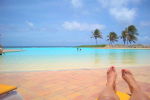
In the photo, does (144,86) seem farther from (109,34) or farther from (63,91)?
(109,34)

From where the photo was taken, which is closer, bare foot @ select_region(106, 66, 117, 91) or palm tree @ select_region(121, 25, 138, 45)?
bare foot @ select_region(106, 66, 117, 91)

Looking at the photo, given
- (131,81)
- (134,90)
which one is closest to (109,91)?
(134,90)

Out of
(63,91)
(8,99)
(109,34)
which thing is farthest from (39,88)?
(109,34)

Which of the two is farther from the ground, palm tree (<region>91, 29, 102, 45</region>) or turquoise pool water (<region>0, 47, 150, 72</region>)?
palm tree (<region>91, 29, 102, 45</region>)

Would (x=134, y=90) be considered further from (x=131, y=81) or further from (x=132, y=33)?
(x=132, y=33)

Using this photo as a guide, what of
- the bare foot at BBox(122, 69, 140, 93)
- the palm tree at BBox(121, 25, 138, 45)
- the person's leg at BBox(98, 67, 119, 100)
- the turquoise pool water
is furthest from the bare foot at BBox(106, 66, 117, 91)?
the palm tree at BBox(121, 25, 138, 45)

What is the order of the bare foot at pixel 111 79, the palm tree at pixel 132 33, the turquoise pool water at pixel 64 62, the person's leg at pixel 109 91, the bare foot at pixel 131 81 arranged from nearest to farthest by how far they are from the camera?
1. the person's leg at pixel 109 91
2. the bare foot at pixel 131 81
3. the bare foot at pixel 111 79
4. the turquoise pool water at pixel 64 62
5. the palm tree at pixel 132 33

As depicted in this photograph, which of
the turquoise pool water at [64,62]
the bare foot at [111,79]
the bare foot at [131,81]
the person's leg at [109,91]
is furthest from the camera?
the turquoise pool water at [64,62]

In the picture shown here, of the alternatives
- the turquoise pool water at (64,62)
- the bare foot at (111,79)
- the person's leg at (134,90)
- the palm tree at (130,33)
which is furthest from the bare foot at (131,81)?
the palm tree at (130,33)

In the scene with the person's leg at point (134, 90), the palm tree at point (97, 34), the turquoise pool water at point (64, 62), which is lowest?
the turquoise pool water at point (64, 62)

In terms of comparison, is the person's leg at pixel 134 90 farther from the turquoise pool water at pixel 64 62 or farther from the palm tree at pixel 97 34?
the palm tree at pixel 97 34

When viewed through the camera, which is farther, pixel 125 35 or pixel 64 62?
pixel 125 35

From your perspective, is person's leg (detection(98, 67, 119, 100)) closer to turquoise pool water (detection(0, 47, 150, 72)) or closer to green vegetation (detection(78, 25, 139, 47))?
turquoise pool water (detection(0, 47, 150, 72))

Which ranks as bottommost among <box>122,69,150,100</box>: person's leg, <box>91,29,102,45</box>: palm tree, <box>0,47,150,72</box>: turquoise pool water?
<box>0,47,150,72</box>: turquoise pool water
